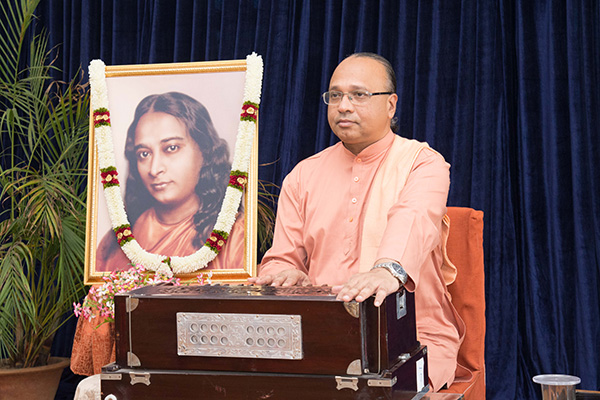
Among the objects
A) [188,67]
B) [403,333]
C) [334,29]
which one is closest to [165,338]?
[403,333]

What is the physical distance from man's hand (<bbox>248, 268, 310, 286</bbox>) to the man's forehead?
0.77m

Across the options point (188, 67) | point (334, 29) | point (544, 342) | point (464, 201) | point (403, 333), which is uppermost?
point (334, 29)

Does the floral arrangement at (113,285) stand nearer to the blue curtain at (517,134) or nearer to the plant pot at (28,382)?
the plant pot at (28,382)

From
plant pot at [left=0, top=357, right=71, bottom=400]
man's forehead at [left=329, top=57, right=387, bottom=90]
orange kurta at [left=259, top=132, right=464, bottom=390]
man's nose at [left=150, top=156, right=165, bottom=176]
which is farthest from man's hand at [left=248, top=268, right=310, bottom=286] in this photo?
plant pot at [left=0, top=357, right=71, bottom=400]

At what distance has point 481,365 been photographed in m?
3.04

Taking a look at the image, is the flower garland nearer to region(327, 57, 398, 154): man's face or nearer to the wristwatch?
region(327, 57, 398, 154): man's face

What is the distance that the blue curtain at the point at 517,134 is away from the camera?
4.04 m

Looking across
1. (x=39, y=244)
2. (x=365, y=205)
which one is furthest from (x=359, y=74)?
(x=39, y=244)

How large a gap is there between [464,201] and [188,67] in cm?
170

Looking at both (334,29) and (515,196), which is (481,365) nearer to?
(515,196)

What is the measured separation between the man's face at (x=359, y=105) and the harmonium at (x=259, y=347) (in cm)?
96

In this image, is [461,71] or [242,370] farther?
[461,71]

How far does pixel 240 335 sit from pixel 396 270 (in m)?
0.56

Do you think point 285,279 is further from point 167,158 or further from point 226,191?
point 167,158
